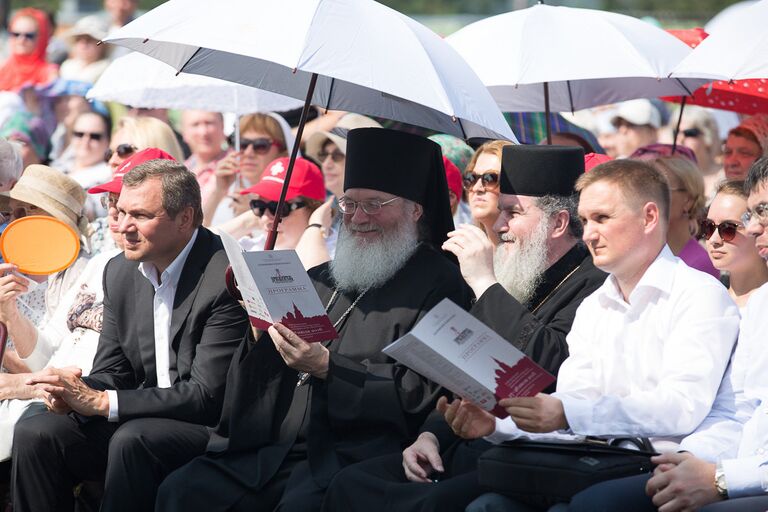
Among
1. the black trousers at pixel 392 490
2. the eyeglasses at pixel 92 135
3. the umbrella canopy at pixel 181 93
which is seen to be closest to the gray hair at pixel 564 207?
the black trousers at pixel 392 490

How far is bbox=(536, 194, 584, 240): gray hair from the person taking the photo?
→ 6.21 metres

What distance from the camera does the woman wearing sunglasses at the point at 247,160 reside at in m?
9.60

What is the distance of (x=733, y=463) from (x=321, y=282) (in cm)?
263

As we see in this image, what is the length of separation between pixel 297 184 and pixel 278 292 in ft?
9.11

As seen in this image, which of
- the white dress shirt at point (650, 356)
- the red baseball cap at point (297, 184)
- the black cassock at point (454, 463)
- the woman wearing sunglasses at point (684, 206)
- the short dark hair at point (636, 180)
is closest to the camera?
the white dress shirt at point (650, 356)

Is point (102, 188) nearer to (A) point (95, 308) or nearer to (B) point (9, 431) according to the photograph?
(A) point (95, 308)

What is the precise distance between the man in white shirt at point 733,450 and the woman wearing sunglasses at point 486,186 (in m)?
2.10

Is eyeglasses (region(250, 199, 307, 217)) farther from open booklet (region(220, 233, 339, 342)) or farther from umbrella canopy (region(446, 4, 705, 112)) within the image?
open booklet (region(220, 233, 339, 342))

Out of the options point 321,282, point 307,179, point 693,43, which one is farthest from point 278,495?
point 693,43

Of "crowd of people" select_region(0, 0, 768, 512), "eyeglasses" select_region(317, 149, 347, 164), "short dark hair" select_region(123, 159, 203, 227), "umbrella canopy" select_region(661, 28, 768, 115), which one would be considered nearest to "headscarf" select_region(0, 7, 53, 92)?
"eyeglasses" select_region(317, 149, 347, 164)

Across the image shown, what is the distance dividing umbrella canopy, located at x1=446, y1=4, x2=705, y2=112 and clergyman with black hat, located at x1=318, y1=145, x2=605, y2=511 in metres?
1.00

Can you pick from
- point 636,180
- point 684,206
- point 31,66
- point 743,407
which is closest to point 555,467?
point 743,407

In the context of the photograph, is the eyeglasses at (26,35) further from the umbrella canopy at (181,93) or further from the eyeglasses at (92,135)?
the umbrella canopy at (181,93)

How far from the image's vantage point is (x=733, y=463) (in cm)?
444
